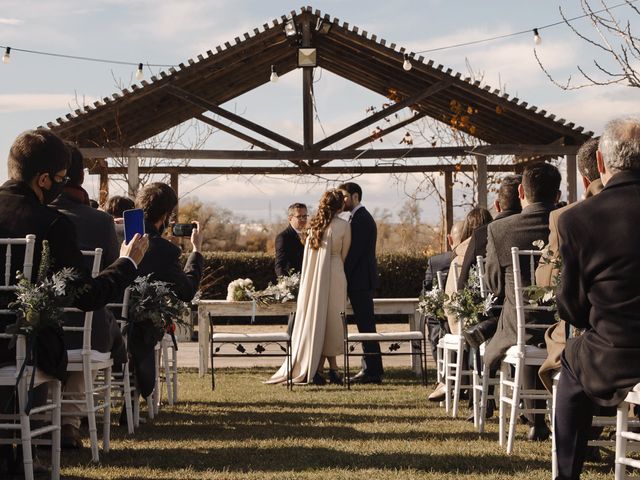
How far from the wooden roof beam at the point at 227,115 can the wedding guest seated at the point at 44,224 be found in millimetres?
11878

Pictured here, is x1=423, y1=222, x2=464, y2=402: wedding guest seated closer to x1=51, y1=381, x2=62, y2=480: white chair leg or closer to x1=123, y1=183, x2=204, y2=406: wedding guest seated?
x1=123, y1=183, x2=204, y2=406: wedding guest seated

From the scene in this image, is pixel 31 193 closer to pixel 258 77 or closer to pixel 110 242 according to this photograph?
pixel 110 242

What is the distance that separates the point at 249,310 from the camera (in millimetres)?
13273

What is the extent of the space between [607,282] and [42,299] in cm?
260

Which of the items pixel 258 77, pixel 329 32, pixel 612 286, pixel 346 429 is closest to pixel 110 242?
pixel 346 429

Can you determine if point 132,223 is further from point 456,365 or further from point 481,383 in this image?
point 456,365

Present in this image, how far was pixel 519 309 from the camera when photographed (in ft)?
21.6

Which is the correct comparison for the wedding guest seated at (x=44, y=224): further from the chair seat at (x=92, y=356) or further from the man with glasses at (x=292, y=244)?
the man with glasses at (x=292, y=244)

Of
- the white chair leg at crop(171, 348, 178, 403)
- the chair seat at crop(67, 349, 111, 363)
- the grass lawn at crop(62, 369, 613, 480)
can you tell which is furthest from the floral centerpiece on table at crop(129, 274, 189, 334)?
the white chair leg at crop(171, 348, 178, 403)

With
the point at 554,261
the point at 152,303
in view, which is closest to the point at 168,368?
the point at 152,303

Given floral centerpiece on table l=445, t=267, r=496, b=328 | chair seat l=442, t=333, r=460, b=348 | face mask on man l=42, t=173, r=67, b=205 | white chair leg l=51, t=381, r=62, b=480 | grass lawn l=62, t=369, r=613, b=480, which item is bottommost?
grass lawn l=62, t=369, r=613, b=480

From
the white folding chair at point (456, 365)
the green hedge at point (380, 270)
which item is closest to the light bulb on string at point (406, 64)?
the green hedge at point (380, 270)

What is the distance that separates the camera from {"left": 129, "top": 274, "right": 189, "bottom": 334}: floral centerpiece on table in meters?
7.97

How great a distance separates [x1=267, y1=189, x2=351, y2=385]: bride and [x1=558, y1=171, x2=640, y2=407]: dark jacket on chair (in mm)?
7537
